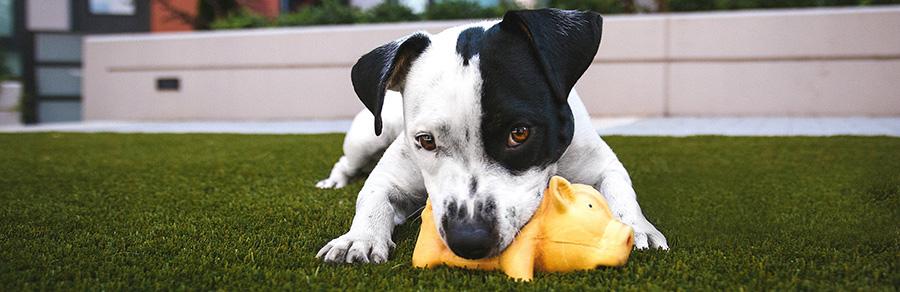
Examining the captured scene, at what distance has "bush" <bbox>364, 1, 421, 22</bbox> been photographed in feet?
37.3

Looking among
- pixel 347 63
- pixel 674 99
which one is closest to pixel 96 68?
pixel 347 63

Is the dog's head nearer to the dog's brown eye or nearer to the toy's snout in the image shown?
the dog's brown eye

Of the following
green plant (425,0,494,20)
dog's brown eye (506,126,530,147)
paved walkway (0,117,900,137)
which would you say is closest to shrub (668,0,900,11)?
paved walkway (0,117,900,137)

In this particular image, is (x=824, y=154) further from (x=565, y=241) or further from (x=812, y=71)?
(x=812, y=71)

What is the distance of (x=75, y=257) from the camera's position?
2107 mm

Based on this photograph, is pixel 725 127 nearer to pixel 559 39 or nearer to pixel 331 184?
pixel 331 184

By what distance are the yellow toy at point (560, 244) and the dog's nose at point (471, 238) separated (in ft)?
0.18

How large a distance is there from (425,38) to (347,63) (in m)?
8.36

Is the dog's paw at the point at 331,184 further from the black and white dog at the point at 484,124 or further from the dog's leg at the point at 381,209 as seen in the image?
the black and white dog at the point at 484,124

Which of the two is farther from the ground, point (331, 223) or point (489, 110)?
point (489, 110)

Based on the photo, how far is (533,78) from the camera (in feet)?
7.57

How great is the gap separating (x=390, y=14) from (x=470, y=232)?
983 centimetres

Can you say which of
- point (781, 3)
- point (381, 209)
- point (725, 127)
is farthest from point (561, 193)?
point (781, 3)

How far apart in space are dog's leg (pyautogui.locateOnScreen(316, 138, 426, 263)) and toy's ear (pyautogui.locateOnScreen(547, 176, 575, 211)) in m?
0.53
